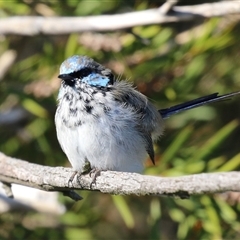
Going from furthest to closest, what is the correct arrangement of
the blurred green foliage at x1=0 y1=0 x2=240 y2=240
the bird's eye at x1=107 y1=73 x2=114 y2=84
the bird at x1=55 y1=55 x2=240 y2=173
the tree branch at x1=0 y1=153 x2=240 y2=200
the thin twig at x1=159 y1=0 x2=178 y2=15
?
1. the bird's eye at x1=107 y1=73 x2=114 y2=84
2. the blurred green foliage at x1=0 y1=0 x2=240 y2=240
3. the bird at x1=55 y1=55 x2=240 y2=173
4. the thin twig at x1=159 y1=0 x2=178 y2=15
5. the tree branch at x1=0 y1=153 x2=240 y2=200

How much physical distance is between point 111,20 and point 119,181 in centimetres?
97

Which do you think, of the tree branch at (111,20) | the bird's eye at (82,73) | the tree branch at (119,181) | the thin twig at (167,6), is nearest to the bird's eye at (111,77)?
the bird's eye at (82,73)

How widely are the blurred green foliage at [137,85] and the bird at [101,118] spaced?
3.2 inches

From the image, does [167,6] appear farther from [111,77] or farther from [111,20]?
[111,77]

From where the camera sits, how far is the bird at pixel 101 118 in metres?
2.93

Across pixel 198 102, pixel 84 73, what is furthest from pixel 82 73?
pixel 198 102

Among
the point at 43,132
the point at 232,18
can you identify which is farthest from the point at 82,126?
the point at 232,18

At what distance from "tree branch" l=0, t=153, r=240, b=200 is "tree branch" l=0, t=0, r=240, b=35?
68 cm

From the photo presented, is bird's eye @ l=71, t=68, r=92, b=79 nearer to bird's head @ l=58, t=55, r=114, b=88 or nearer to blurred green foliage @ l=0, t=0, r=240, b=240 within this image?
bird's head @ l=58, t=55, r=114, b=88

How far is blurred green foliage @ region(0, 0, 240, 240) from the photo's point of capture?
307 centimetres

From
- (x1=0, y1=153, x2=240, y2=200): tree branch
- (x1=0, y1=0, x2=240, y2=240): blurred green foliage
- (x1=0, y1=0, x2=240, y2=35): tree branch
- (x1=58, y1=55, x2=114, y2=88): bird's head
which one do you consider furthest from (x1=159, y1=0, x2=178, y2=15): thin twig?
(x1=0, y1=153, x2=240, y2=200): tree branch

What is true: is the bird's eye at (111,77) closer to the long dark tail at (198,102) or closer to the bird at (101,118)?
the bird at (101,118)

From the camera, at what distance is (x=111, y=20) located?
2.90 meters

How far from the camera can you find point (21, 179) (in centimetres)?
253
